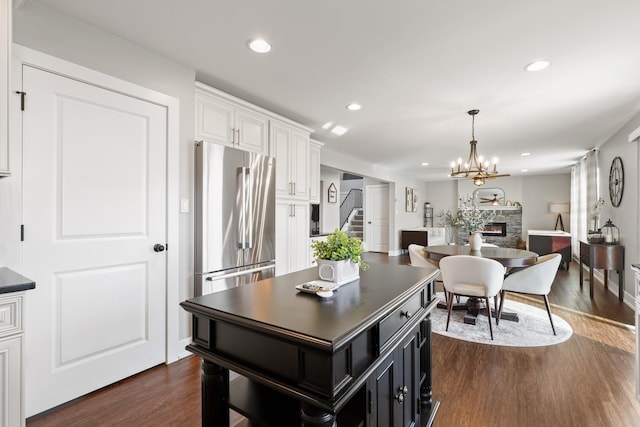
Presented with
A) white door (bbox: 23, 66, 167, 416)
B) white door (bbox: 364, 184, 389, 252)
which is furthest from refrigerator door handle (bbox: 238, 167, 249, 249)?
white door (bbox: 364, 184, 389, 252)

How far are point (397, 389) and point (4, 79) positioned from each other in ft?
7.34

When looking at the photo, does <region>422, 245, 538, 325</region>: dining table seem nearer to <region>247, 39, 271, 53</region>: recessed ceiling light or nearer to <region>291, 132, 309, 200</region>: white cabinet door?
<region>291, 132, 309, 200</region>: white cabinet door

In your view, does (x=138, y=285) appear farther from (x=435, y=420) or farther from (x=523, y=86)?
(x=523, y=86)

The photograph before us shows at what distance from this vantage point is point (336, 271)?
141 centimetres

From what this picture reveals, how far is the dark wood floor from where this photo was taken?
178 centimetres

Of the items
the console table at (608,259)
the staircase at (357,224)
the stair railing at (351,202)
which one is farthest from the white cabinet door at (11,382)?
the stair railing at (351,202)

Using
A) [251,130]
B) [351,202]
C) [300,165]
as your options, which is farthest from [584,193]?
[251,130]

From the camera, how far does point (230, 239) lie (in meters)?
2.72

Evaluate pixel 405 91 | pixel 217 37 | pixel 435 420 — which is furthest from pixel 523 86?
pixel 435 420

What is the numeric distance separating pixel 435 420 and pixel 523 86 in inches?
116

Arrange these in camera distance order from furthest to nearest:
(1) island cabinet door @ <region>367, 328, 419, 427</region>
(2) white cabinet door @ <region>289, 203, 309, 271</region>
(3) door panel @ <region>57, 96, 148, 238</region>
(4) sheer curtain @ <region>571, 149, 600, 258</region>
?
(4) sheer curtain @ <region>571, 149, 600, 258</region> → (2) white cabinet door @ <region>289, 203, 309, 271</region> → (3) door panel @ <region>57, 96, 148, 238</region> → (1) island cabinet door @ <region>367, 328, 419, 427</region>

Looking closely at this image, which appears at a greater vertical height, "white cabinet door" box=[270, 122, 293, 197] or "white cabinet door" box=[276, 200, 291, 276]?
"white cabinet door" box=[270, 122, 293, 197]

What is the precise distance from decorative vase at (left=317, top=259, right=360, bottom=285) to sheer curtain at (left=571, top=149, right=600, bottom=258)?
614 centimetres

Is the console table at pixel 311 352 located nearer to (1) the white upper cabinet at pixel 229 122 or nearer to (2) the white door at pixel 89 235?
(2) the white door at pixel 89 235
